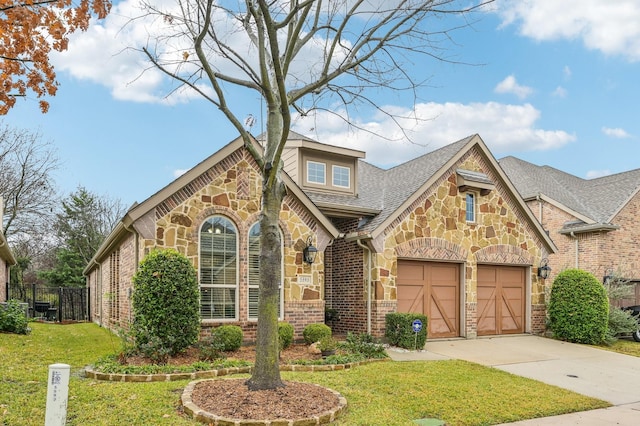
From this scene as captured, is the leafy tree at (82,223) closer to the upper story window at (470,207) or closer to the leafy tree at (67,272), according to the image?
the leafy tree at (67,272)

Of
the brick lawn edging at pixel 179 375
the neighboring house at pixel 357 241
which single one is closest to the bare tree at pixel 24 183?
the neighboring house at pixel 357 241

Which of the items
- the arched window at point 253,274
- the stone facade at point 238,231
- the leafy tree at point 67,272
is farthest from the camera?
the leafy tree at point 67,272

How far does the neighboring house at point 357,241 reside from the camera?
11.5 metres

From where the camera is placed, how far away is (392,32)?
8531 millimetres

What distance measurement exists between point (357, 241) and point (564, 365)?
19.5ft

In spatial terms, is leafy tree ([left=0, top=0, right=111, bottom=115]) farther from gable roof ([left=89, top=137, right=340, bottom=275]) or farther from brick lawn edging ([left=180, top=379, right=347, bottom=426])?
brick lawn edging ([left=180, top=379, right=347, bottom=426])

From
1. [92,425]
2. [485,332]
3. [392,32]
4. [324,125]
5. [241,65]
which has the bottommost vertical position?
[485,332]

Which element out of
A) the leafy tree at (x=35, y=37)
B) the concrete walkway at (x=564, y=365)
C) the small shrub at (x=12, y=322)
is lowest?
the concrete walkway at (x=564, y=365)

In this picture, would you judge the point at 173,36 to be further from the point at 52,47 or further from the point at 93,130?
the point at 93,130

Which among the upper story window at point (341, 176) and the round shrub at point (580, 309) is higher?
the upper story window at point (341, 176)

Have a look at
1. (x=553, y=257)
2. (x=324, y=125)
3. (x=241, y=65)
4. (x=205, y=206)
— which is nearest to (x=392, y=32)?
(x=324, y=125)

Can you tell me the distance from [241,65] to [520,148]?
2240 cm

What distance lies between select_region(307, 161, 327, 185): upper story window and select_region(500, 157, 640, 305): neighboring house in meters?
9.92

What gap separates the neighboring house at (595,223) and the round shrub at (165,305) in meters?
14.4
